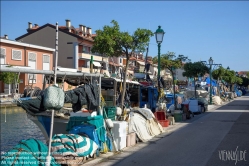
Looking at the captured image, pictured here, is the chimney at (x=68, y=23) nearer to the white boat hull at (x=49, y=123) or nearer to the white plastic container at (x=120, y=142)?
the white boat hull at (x=49, y=123)

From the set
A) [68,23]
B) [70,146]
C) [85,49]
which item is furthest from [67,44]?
[70,146]

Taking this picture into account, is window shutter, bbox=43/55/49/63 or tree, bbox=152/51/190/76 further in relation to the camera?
window shutter, bbox=43/55/49/63

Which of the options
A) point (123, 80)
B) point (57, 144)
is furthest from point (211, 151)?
point (123, 80)

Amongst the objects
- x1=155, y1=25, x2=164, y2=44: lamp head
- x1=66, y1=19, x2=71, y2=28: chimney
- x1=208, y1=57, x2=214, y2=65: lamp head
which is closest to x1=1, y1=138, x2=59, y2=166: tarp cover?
x1=155, y1=25, x2=164, y2=44: lamp head

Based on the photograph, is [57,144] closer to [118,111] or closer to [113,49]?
[118,111]

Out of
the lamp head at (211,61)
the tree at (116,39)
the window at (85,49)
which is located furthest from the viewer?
the window at (85,49)

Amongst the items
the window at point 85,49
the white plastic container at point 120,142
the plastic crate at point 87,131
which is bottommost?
the white plastic container at point 120,142

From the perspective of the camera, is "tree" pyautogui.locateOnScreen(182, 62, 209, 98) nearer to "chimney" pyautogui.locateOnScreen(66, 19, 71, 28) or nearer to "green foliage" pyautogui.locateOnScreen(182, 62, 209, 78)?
"green foliage" pyautogui.locateOnScreen(182, 62, 209, 78)

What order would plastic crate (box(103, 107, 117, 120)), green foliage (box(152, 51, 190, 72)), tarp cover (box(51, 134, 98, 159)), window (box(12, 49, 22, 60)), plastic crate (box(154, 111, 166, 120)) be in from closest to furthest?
tarp cover (box(51, 134, 98, 159))
plastic crate (box(103, 107, 117, 120))
plastic crate (box(154, 111, 166, 120))
green foliage (box(152, 51, 190, 72))
window (box(12, 49, 22, 60))

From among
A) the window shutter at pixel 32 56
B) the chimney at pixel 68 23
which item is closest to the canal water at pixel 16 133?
the window shutter at pixel 32 56

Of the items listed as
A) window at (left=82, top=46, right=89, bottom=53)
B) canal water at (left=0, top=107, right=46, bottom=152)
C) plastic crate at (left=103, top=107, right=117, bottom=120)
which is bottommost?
canal water at (left=0, top=107, right=46, bottom=152)

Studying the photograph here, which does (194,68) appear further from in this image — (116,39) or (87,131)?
(87,131)

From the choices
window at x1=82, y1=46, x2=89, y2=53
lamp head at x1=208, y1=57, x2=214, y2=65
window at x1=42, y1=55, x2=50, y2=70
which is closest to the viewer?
lamp head at x1=208, y1=57, x2=214, y2=65

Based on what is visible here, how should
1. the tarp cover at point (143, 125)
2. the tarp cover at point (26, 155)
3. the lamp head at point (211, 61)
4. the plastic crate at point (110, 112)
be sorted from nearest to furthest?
1. the tarp cover at point (26, 155)
2. the plastic crate at point (110, 112)
3. the tarp cover at point (143, 125)
4. the lamp head at point (211, 61)
